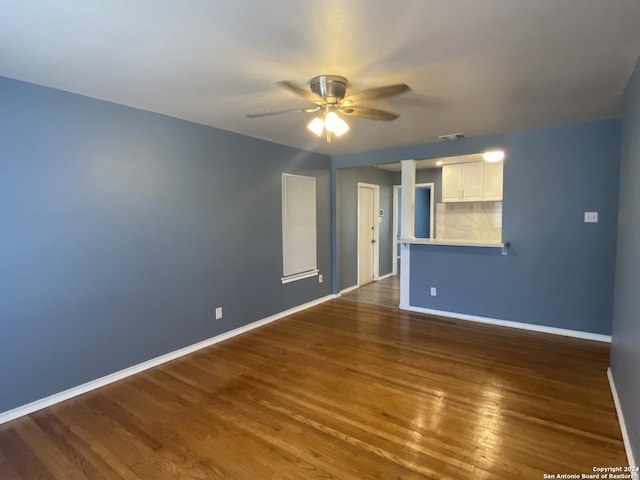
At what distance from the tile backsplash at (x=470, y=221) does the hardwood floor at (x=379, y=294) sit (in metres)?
1.36

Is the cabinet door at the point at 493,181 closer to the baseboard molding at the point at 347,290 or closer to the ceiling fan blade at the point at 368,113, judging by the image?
the baseboard molding at the point at 347,290

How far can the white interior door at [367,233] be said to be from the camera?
257 inches

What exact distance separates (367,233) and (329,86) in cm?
461

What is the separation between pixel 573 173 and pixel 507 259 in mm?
1173

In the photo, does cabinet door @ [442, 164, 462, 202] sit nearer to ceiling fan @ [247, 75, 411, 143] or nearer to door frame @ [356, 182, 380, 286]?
door frame @ [356, 182, 380, 286]

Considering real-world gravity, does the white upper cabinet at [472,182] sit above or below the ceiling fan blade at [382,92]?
below

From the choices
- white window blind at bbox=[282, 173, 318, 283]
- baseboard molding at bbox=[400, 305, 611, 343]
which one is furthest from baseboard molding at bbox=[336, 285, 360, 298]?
baseboard molding at bbox=[400, 305, 611, 343]

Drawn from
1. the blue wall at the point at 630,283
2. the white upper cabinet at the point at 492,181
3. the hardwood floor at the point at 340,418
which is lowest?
the hardwood floor at the point at 340,418

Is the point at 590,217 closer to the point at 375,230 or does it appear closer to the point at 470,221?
the point at 470,221

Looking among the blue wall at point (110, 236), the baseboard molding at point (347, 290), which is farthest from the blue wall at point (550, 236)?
the blue wall at point (110, 236)

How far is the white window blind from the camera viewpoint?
474 cm

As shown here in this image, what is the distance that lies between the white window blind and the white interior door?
59.1 inches

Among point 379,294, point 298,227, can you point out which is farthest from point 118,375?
point 379,294

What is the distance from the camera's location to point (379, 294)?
19.4 feet
